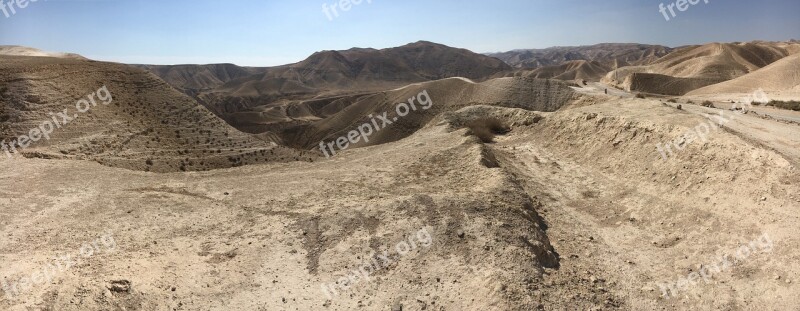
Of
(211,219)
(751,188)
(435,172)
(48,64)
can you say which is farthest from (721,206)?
(48,64)

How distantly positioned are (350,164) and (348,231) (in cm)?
798

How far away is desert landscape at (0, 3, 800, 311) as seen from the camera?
9734mm

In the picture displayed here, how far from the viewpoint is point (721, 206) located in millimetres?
12000

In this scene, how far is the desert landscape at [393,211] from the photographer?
973 centimetres

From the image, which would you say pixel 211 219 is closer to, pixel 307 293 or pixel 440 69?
pixel 307 293

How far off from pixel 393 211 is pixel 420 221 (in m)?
1.09

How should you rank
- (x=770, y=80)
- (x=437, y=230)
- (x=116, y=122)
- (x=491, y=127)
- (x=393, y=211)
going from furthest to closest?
→ 1. (x=770, y=80)
2. (x=491, y=127)
3. (x=116, y=122)
4. (x=393, y=211)
5. (x=437, y=230)

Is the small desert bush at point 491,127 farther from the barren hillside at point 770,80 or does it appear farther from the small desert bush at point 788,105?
the barren hillside at point 770,80

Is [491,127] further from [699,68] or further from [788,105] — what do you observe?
[699,68]

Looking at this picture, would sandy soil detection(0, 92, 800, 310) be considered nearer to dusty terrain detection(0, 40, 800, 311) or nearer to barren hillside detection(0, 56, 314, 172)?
dusty terrain detection(0, 40, 800, 311)

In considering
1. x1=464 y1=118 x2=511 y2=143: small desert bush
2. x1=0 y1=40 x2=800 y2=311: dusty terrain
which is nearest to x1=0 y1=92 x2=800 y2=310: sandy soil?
x1=0 y1=40 x2=800 y2=311: dusty terrain

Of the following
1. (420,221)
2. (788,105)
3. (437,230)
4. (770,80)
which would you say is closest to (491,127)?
(788,105)

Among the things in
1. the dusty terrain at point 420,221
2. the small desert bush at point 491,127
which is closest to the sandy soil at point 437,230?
the dusty terrain at point 420,221

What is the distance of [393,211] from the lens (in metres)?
13.2
